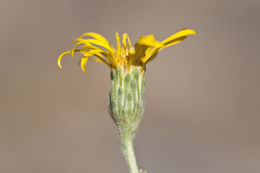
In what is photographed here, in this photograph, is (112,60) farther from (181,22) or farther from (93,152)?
(181,22)

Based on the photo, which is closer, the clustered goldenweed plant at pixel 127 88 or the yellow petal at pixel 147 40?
the yellow petal at pixel 147 40

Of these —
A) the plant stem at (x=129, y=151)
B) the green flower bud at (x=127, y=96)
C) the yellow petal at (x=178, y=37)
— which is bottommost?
the plant stem at (x=129, y=151)

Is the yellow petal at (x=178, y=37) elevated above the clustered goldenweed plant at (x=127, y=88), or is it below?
above

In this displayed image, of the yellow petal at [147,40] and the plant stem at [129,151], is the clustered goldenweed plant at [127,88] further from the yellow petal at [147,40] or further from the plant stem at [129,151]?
the yellow petal at [147,40]

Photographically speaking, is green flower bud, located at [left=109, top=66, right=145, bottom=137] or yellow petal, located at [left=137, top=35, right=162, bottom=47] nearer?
yellow petal, located at [left=137, top=35, right=162, bottom=47]

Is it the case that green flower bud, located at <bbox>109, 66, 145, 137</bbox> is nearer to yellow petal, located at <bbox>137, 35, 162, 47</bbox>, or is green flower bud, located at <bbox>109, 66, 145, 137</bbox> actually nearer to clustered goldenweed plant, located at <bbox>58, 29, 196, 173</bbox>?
clustered goldenweed plant, located at <bbox>58, 29, 196, 173</bbox>

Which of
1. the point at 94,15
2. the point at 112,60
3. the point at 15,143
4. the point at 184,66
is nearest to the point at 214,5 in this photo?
the point at 184,66

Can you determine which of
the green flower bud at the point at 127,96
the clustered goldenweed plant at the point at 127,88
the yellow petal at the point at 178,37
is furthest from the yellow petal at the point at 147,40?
the green flower bud at the point at 127,96

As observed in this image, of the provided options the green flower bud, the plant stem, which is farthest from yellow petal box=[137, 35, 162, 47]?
the plant stem
